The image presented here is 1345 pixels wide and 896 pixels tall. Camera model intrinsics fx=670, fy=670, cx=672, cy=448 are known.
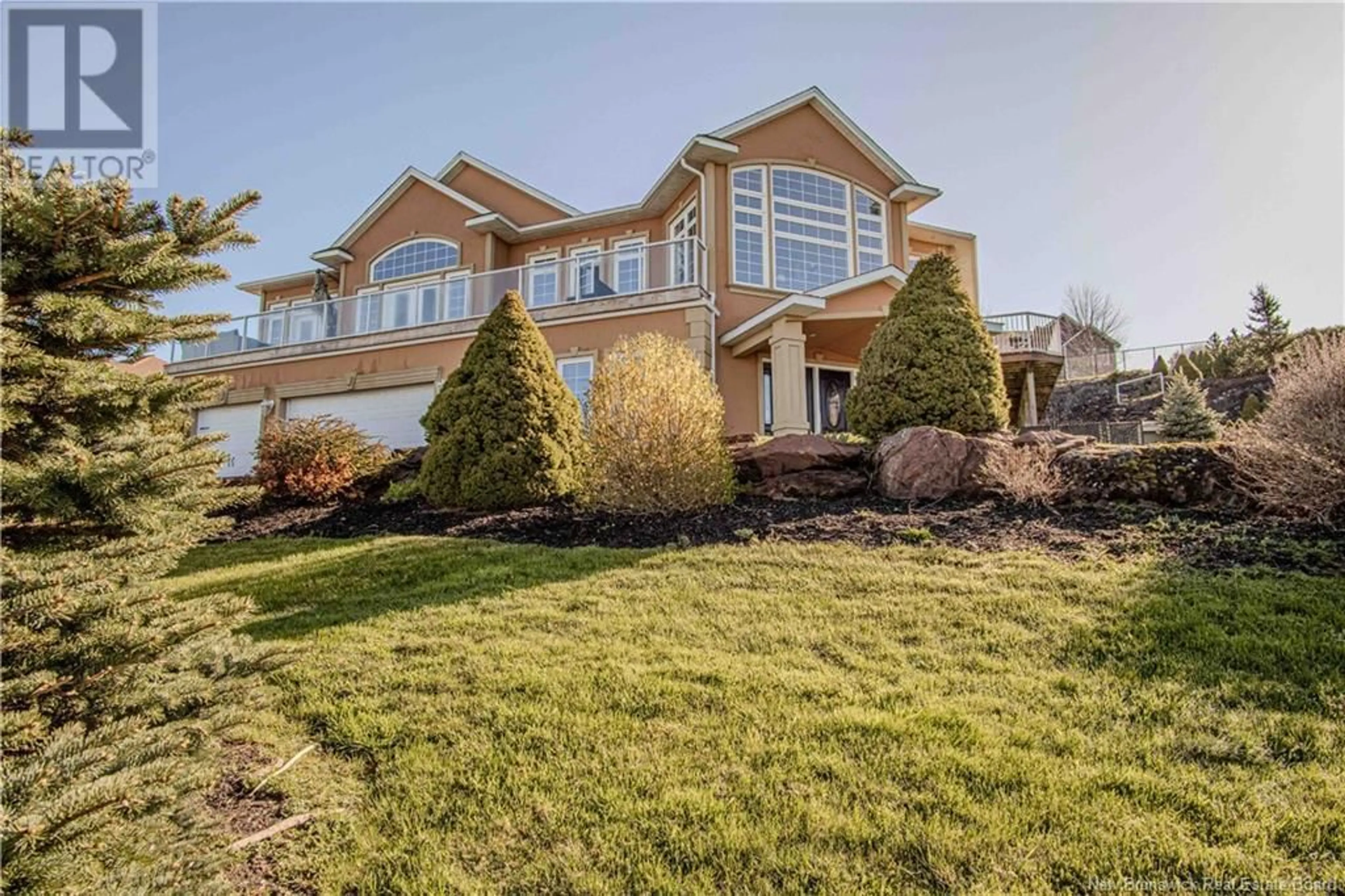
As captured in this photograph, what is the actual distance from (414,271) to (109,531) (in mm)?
18436

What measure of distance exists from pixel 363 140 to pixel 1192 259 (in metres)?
15.4

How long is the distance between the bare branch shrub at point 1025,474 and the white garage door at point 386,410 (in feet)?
35.9

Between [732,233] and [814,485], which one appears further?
[732,233]

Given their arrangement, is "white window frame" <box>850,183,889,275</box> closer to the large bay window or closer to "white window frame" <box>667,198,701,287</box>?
the large bay window

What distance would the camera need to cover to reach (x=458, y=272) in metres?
18.2

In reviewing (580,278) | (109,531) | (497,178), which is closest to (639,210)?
(580,278)

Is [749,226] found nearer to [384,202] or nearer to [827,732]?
[384,202]

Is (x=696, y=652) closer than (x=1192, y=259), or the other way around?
(x=696, y=652)

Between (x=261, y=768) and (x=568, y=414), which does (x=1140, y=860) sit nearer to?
(x=261, y=768)

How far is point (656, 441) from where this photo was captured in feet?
25.4

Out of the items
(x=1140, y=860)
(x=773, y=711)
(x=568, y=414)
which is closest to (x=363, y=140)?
(x=568, y=414)

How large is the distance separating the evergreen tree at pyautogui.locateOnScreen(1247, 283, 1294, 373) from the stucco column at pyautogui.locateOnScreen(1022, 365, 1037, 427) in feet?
27.7

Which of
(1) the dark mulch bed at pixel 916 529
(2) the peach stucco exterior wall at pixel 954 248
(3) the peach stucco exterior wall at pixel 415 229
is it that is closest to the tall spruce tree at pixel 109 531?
(1) the dark mulch bed at pixel 916 529

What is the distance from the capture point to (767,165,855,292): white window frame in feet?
49.6
